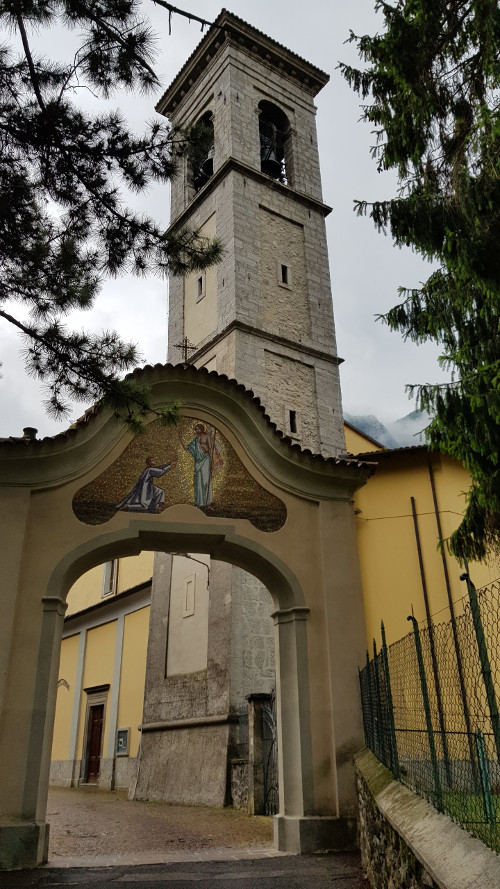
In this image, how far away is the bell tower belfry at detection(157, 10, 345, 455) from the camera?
17.0 m

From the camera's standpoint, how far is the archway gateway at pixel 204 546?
24.9 feet

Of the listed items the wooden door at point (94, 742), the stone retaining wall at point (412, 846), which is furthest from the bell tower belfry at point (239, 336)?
the wooden door at point (94, 742)

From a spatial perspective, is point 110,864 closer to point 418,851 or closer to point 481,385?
point 418,851

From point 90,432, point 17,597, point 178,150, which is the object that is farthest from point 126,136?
point 17,597

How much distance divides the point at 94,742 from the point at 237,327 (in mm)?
12940

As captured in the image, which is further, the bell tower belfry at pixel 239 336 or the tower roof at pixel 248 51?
the tower roof at pixel 248 51

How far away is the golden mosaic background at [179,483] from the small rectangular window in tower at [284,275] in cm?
1023

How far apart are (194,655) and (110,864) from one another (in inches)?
287

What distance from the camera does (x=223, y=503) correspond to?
8.95m

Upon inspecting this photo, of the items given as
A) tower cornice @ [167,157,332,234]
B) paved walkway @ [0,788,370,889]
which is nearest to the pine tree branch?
paved walkway @ [0,788,370,889]

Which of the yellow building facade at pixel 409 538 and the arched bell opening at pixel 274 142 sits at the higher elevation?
the arched bell opening at pixel 274 142

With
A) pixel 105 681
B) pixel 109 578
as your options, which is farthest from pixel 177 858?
pixel 109 578

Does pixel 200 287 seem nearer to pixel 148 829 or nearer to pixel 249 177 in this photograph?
pixel 249 177

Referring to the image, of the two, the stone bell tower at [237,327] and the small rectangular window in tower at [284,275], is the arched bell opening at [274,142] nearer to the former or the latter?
the stone bell tower at [237,327]
